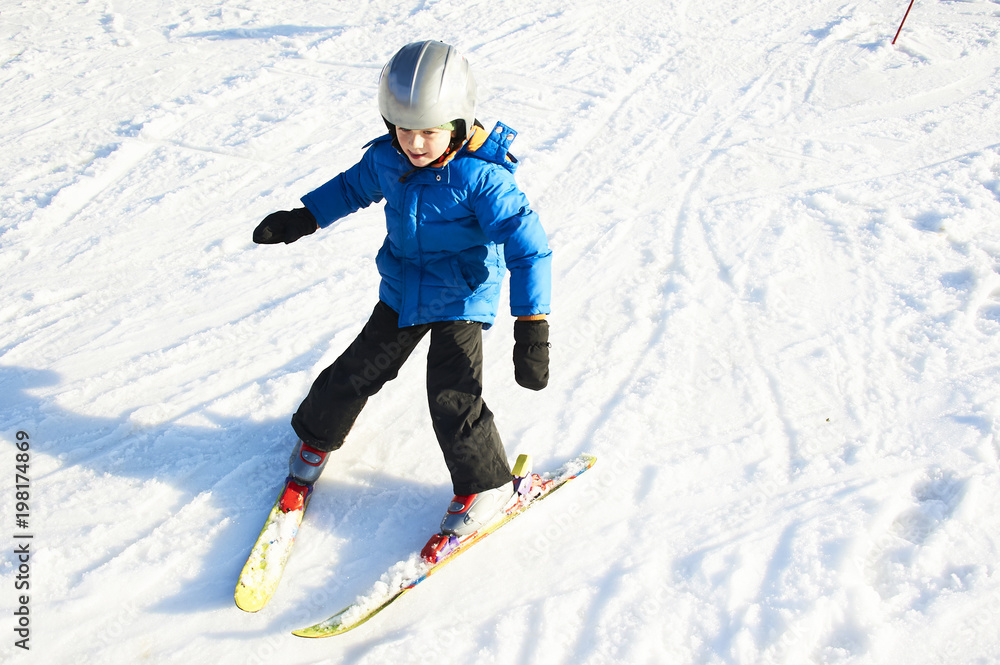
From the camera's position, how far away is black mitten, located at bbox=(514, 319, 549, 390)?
2119mm

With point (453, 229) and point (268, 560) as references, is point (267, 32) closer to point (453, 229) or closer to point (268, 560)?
point (453, 229)

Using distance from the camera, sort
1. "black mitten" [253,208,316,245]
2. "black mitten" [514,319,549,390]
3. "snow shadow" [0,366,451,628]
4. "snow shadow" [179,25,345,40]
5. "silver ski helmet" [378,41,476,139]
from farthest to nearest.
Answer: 1. "snow shadow" [179,25,345,40]
2. "black mitten" [253,208,316,245]
3. "snow shadow" [0,366,451,628]
4. "black mitten" [514,319,549,390]
5. "silver ski helmet" [378,41,476,139]

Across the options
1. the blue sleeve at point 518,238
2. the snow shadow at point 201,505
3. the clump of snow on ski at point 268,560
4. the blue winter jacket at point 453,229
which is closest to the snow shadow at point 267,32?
the snow shadow at point 201,505

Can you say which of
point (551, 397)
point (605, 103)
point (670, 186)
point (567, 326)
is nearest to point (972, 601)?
point (551, 397)

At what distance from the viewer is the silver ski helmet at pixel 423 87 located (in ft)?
6.61

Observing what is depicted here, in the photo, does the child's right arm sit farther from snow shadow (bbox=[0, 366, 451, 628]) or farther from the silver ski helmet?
snow shadow (bbox=[0, 366, 451, 628])

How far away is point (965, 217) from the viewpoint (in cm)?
383

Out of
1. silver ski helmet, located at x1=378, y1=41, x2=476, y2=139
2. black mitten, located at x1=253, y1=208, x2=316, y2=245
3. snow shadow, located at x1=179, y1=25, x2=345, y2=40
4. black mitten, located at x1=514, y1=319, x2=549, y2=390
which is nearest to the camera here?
silver ski helmet, located at x1=378, y1=41, x2=476, y2=139

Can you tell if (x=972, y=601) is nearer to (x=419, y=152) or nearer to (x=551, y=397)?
(x=551, y=397)

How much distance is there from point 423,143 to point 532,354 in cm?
75

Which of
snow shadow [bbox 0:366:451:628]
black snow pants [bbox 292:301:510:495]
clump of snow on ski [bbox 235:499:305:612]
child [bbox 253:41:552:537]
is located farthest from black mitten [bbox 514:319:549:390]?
clump of snow on ski [bbox 235:499:305:612]

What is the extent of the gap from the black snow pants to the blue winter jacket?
10 cm

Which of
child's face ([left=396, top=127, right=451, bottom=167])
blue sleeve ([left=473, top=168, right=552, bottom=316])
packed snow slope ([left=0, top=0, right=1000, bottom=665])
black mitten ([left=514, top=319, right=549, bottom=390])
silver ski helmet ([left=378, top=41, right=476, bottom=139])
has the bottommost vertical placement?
packed snow slope ([left=0, top=0, right=1000, bottom=665])

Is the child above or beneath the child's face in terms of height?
beneath
